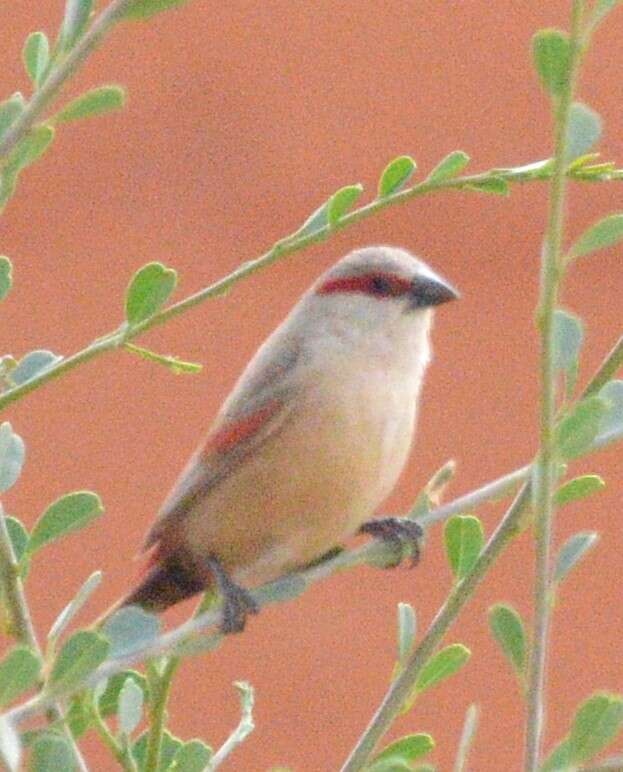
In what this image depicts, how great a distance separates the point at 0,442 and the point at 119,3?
0.35m

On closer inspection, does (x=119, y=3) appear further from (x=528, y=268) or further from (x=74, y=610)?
(x=528, y=268)

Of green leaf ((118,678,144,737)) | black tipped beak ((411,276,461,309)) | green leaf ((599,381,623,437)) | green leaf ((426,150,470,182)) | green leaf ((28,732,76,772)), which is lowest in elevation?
green leaf ((28,732,76,772))

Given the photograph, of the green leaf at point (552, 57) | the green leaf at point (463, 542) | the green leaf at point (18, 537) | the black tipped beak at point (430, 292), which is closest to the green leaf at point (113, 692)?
the green leaf at point (18, 537)

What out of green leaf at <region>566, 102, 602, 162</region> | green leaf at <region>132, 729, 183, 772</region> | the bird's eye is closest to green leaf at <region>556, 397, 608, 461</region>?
green leaf at <region>566, 102, 602, 162</region>

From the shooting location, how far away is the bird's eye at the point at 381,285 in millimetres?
2229

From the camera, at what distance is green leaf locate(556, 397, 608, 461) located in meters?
0.91

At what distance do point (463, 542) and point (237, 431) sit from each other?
859 millimetres

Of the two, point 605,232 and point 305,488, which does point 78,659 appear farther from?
point 305,488

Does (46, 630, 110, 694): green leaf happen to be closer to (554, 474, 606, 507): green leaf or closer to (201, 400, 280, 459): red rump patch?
(554, 474, 606, 507): green leaf

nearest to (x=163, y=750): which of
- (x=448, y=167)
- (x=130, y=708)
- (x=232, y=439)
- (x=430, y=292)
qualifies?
(x=130, y=708)

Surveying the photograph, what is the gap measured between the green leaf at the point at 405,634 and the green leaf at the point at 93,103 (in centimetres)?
39

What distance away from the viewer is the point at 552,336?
0.84m

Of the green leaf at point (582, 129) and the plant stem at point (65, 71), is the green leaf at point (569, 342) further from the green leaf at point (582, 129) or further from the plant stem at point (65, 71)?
the plant stem at point (65, 71)

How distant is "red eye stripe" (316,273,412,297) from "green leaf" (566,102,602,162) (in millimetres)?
1276
